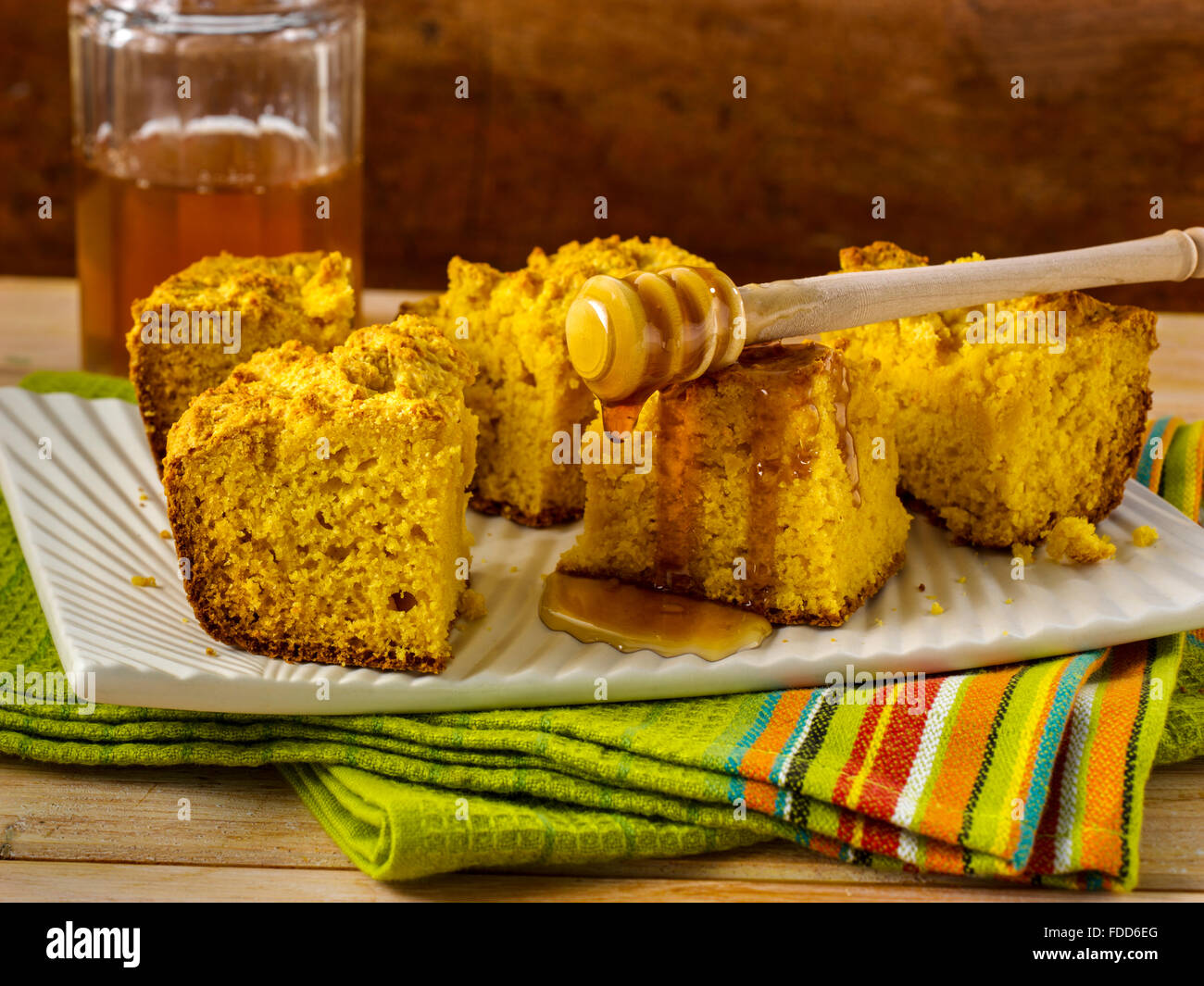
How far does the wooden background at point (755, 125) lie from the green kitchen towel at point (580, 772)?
3163 millimetres

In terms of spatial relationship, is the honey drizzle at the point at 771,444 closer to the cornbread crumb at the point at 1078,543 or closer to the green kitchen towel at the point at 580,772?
the green kitchen towel at the point at 580,772

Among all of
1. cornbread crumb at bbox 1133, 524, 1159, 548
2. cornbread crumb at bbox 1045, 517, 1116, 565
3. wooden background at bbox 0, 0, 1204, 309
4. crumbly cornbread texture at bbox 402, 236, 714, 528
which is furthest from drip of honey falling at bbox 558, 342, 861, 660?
wooden background at bbox 0, 0, 1204, 309

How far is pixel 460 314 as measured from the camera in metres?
3.36

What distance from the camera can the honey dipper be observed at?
2605 millimetres

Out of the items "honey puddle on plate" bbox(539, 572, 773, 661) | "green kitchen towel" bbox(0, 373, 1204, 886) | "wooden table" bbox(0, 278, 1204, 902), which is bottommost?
"wooden table" bbox(0, 278, 1204, 902)

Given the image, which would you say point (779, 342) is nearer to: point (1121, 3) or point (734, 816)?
point (734, 816)

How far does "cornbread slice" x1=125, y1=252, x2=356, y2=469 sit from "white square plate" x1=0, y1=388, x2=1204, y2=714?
0.75ft

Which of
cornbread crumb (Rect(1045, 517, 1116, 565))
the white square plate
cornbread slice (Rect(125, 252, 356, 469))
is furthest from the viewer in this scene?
cornbread slice (Rect(125, 252, 356, 469))

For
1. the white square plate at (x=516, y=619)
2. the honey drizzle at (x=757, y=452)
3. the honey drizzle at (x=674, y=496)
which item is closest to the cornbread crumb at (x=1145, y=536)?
the white square plate at (x=516, y=619)

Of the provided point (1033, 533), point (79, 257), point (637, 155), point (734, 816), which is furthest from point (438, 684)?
point (637, 155)

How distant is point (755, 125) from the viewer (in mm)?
5426

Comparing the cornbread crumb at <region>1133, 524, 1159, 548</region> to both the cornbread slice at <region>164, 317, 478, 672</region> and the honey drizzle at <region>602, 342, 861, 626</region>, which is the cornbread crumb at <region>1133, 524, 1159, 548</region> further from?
the cornbread slice at <region>164, 317, 478, 672</region>

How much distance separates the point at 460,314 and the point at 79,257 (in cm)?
148

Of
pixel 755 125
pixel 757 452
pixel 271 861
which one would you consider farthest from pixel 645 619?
pixel 755 125
